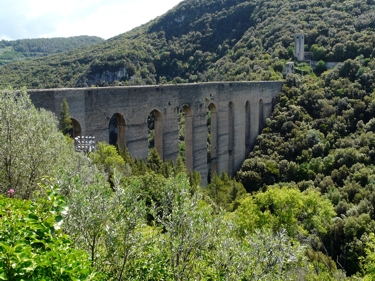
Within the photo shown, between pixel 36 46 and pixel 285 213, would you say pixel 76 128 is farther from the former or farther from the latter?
pixel 36 46

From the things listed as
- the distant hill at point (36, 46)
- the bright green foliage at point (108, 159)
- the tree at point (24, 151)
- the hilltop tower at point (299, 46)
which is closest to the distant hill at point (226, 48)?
the hilltop tower at point (299, 46)

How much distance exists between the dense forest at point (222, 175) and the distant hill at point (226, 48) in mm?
193

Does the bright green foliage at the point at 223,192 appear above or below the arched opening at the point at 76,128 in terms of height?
below

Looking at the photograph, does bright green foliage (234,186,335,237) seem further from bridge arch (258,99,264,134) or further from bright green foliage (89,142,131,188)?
bridge arch (258,99,264,134)

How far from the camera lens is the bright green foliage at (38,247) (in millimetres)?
3303

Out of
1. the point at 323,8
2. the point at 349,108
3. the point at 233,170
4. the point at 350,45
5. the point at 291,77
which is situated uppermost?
the point at 323,8

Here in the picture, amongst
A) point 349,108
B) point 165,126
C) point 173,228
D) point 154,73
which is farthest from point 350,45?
point 173,228

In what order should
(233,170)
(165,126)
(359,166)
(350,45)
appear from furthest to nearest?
1. (350,45)
2. (233,170)
3. (359,166)
4. (165,126)

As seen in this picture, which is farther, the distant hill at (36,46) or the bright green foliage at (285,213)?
the distant hill at (36,46)

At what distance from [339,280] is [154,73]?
37.9 meters

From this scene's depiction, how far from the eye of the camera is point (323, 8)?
4881 centimetres

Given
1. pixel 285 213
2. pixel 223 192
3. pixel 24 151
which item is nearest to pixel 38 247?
pixel 24 151

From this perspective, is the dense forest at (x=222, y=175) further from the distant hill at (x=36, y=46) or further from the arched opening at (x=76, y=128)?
the distant hill at (x=36, y=46)

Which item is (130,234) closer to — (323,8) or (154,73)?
(154,73)
